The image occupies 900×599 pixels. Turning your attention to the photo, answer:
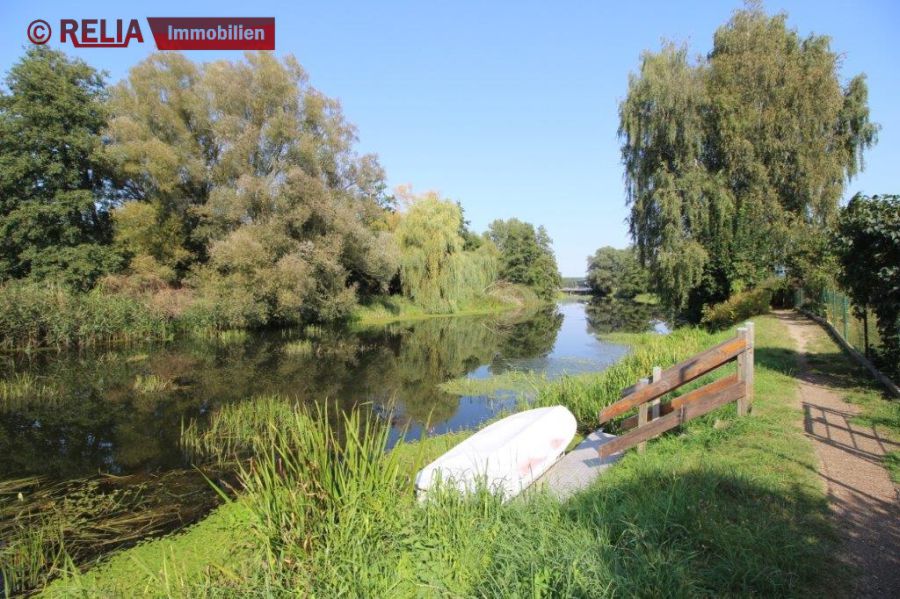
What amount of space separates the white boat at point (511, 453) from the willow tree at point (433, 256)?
2600 centimetres

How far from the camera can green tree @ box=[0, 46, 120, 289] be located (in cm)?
2330

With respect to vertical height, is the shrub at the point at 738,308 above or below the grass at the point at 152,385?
above

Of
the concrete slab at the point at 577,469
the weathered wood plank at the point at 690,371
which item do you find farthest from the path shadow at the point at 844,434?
the concrete slab at the point at 577,469

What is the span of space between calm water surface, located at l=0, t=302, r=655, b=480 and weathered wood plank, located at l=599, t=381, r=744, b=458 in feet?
8.72

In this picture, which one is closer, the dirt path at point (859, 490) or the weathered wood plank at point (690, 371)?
the dirt path at point (859, 490)

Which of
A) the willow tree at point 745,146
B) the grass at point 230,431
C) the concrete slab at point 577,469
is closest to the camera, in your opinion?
the concrete slab at point 577,469

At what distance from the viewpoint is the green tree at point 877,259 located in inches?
256

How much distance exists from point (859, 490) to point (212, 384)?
13.4 m

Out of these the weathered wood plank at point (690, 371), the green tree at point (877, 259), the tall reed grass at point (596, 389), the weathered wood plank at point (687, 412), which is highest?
the green tree at point (877, 259)

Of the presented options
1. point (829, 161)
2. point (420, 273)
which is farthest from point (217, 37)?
point (420, 273)

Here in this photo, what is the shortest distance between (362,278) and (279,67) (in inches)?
549

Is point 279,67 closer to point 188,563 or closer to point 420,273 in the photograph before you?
point 420,273

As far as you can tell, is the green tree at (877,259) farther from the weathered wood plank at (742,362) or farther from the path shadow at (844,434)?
the weathered wood plank at (742,362)

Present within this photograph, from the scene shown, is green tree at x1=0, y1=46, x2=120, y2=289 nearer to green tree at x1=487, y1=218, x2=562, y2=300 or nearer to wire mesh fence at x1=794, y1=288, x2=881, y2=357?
wire mesh fence at x1=794, y1=288, x2=881, y2=357
